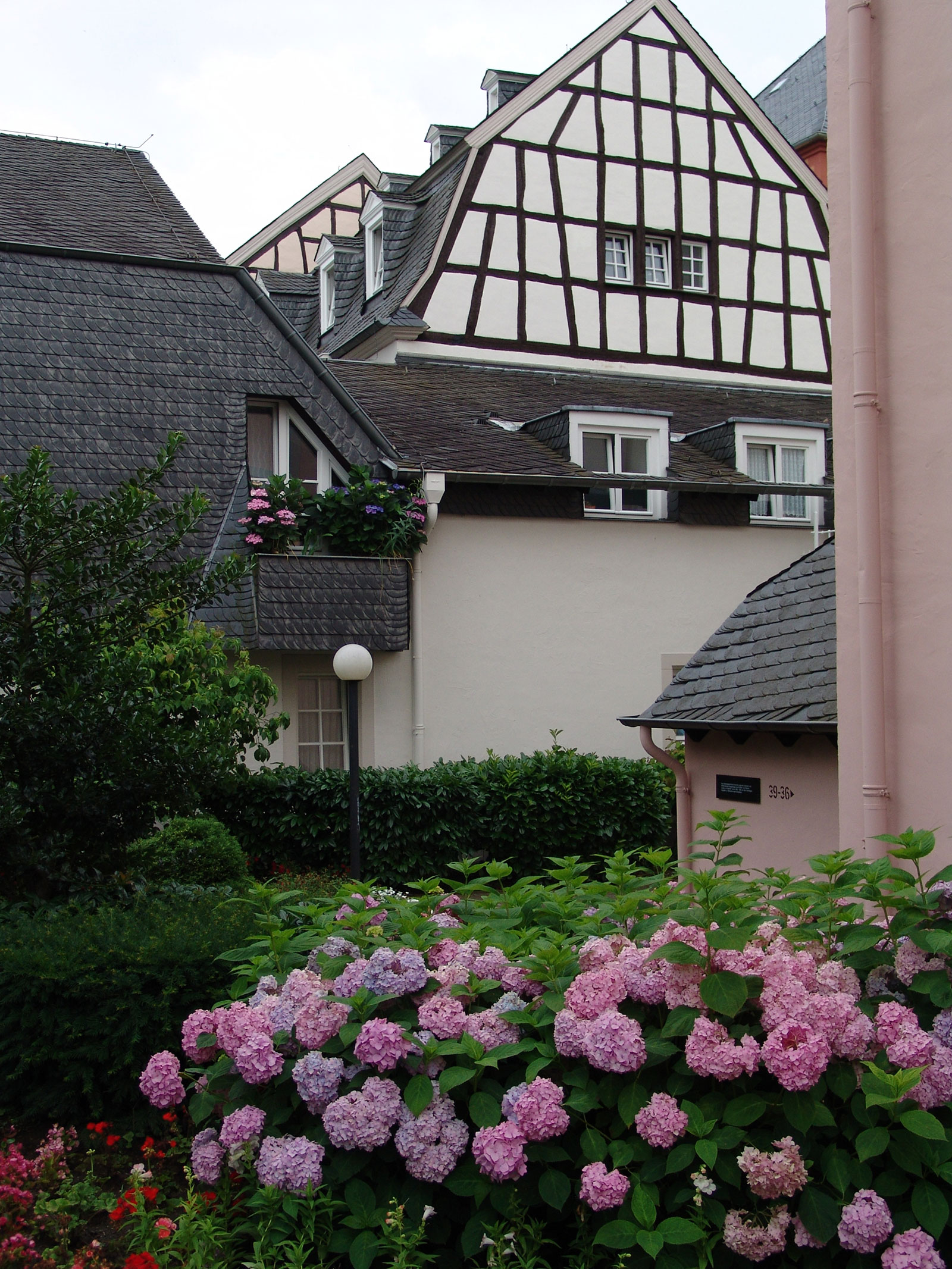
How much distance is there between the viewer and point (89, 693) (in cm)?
684

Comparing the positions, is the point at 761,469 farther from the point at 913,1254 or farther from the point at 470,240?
the point at 913,1254

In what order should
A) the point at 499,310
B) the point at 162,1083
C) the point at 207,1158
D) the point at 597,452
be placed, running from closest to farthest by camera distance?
the point at 207,1158
the point at 162,1083
the point at 597,452
the point at 499,310

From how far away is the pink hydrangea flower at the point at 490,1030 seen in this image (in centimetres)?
377

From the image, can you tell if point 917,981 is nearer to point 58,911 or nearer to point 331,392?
point 58,911

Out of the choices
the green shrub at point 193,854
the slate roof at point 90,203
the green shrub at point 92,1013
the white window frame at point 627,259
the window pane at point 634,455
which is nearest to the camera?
the green shrub at point 92,1013

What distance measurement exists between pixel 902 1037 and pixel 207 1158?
2102mm

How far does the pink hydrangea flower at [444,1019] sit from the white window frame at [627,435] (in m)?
14.0

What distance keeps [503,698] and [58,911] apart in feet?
36.5

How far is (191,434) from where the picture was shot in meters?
15.8

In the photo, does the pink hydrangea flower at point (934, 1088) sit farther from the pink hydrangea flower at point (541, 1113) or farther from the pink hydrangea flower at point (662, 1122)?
the pink hydrangea flower at point (541, 1113)

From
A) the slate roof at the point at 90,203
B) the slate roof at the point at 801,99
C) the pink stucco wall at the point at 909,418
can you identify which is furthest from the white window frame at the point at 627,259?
the pink stucco wall at the point at 909,418

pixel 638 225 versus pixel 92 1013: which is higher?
pixel 638 225

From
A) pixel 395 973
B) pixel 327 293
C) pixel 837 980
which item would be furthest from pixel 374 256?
pixel 837 980

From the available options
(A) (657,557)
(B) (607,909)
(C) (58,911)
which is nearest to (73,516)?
(C) (58,911)
